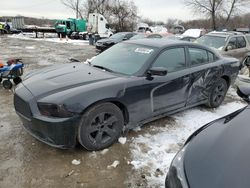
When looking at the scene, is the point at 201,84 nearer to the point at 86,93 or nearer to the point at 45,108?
the point at 86,93

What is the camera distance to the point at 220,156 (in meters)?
1.89

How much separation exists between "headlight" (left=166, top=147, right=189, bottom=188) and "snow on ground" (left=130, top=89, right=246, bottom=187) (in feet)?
3.49

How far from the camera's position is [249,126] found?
2.26 m

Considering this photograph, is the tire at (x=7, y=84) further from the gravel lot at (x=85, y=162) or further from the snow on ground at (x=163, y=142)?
the snow on ground at (x=163, y=142)

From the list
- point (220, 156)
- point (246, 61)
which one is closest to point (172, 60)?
point (220, 156)

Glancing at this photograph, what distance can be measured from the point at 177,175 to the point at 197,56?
3443 mm

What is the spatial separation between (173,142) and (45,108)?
79.6 inches

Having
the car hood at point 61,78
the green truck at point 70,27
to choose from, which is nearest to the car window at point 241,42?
the car hood at point 61,78

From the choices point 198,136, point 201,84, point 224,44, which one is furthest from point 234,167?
point 224,44

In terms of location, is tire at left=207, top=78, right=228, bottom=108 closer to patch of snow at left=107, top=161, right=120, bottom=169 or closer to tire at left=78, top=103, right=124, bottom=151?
tire at left=78, top=103, right=124, bottom=151

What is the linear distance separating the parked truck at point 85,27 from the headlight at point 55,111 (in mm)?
26069

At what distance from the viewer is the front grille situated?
10.8ft

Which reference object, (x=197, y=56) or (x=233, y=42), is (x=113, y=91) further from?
(x=233, y=42)

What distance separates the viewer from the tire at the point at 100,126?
10.9 feet
